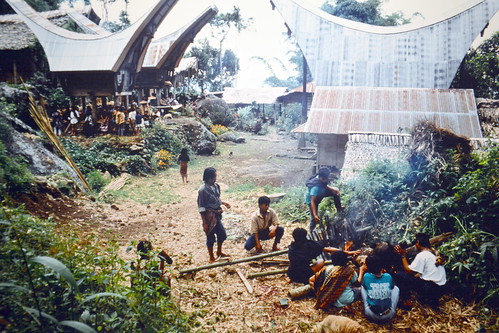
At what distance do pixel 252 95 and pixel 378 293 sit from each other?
33718 mm

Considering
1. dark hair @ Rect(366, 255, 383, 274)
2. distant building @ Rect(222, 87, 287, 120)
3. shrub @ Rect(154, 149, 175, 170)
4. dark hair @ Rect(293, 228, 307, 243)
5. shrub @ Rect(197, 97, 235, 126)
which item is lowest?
dark hair @ Rect(366, 255, 383, 274)

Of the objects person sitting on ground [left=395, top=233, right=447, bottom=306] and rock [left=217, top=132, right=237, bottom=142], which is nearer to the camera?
person sitting on ground [left=395, top=233, right=447, bottom=306]

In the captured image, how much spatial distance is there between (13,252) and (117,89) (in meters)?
13.4

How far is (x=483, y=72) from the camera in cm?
1530

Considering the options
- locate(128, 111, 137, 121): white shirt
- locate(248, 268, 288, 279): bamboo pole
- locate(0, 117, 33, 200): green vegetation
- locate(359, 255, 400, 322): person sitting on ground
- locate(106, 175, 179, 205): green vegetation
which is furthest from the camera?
locate(128, 111, 137, 121): white shirt

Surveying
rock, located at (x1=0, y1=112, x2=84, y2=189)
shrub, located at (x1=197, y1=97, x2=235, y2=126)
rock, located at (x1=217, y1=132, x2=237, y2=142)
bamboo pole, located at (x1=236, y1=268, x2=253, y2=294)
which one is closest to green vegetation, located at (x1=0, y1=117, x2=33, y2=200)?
rock, located at (x1=0, y1=112, x2=84, y2=189)

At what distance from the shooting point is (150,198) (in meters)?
9.56

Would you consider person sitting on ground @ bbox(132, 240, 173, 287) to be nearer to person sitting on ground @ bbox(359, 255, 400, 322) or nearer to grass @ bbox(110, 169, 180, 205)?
person sitting on ground @ bbox(359, 255, 400, 322)

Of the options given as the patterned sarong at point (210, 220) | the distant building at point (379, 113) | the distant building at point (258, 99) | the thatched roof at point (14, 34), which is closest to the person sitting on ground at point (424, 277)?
the patterned sarong at point (210, 220)

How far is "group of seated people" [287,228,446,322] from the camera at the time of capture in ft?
12.3

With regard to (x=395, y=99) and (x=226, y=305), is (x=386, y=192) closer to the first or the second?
(x=226, y=305)

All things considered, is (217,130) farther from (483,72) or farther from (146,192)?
(483,72)

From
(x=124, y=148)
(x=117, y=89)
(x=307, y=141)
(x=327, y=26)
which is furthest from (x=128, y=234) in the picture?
(x=307, y=141)

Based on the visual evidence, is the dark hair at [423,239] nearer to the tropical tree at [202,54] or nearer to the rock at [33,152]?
the rock at [33,152]
